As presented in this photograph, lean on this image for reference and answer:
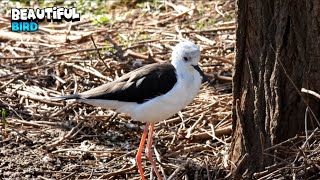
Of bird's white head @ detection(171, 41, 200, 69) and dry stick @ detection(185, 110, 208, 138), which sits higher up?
bird's white head @ detection(171, 41, 200, 69)

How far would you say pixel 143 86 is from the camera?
546 cm

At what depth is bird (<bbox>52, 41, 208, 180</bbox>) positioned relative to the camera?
213 inches

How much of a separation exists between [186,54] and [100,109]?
1511mm

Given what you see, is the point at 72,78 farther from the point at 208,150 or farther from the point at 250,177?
the point at 250,177

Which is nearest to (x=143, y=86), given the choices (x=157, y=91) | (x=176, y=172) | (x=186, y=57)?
(x=157, y=91)

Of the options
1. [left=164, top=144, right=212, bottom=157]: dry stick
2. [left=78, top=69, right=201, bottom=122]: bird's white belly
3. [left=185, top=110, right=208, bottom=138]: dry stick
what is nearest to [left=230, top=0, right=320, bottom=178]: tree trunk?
[left=78, top=69, right=201, bottom=122]: bird's white belly

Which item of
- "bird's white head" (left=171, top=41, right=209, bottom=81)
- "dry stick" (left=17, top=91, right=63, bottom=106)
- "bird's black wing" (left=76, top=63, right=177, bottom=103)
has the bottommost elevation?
"dry stick" (left=17, top=91, right=63, bottom=106)

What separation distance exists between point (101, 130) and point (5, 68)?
170 centimetres

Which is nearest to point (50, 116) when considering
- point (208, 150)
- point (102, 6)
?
point (208, 150)

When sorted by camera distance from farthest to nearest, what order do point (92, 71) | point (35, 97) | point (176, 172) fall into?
point (92, 71) < point (35, 97) < point (176, 172)

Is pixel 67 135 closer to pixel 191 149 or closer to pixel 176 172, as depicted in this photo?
pixel 191 149

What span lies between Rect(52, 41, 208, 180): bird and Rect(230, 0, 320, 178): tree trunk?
395 millimetres

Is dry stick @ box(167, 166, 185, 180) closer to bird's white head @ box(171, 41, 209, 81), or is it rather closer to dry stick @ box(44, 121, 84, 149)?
bird's white head @ box(171, 41, 209, 81)

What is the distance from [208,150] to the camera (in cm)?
579
